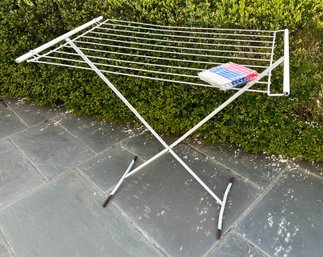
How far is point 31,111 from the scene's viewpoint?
4125 millimetres

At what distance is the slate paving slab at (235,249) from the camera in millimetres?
2342

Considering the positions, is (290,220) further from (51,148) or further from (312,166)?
(51,148)

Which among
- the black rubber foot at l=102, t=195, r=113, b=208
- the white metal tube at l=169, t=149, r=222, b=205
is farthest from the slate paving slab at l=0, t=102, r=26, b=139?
the white metal tube at l=169, t=149, r=222, b=205

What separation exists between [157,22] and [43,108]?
212cm

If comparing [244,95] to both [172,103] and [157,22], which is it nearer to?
[172,103]

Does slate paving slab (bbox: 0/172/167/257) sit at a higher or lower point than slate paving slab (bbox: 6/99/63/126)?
lower

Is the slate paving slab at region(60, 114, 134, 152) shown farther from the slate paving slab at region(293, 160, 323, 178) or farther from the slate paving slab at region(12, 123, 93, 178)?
the slate paving slab at region(293, 160, 323, 178)

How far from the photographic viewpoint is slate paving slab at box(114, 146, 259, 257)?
2.48 meters

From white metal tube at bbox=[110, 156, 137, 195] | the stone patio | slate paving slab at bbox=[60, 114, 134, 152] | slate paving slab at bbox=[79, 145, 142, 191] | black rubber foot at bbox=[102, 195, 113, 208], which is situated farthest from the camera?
slate paving slab at bbox=[60, 114, 134, 152]

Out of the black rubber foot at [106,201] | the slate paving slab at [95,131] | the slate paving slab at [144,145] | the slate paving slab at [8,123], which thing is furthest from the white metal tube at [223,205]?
the slate paving slab at [8,123]

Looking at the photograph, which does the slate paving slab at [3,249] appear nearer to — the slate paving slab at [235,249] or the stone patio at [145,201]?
the stone patio at [145,201]

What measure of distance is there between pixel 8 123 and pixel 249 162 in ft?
9.51

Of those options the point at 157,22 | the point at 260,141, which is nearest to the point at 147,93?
the point at 157,22

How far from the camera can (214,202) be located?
108 inches
